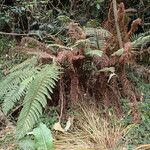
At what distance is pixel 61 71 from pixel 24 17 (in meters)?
2.24

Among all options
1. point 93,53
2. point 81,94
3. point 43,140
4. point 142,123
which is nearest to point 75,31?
point 93,53

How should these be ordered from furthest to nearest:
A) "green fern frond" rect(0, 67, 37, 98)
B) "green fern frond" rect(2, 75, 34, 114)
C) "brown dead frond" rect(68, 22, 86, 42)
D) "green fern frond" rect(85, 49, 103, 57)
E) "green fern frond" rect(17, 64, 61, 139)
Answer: "brown dead frond" rect(68, 22, 86, 42) < "green fern frond" rect(0, 67, 37, 98) < "green fern frond" rect(85, 49, 103, 57) < "green fern frond" rect(2, 75, 34, 114) < "green fern frond" rect(17, 64, 61, 139)

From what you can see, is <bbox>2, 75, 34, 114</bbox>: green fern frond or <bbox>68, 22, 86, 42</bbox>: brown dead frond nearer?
<bbox>2, 75, 34, 114</bbox>: green fern frond

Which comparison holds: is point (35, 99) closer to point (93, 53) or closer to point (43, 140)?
point (43, 140)

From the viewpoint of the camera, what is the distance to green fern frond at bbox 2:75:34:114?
3.88 m

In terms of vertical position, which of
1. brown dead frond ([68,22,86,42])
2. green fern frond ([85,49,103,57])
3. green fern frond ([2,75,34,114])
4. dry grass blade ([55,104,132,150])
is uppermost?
brown dead frond ([68,22,86,42])

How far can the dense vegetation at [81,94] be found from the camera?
12.4ft

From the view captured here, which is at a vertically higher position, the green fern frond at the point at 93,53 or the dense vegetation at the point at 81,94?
the green fern frond at the point at 93,53

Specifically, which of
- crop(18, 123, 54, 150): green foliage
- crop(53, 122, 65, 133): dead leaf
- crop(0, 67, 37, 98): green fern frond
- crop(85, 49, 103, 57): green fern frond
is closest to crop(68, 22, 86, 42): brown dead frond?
crop(85, 49, 103, 57): green fern frond

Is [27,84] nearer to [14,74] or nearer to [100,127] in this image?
[14,74]

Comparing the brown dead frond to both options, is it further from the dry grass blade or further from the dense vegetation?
the dry grass blade

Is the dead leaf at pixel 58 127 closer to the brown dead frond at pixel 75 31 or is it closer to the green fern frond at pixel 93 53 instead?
the green fern frond at pixel 93 53

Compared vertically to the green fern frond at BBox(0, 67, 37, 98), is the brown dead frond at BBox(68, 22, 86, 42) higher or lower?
higher

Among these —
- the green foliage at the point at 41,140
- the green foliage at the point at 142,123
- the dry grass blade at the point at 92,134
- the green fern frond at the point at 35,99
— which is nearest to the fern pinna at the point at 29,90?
the green fern frond at the point at 35,99
